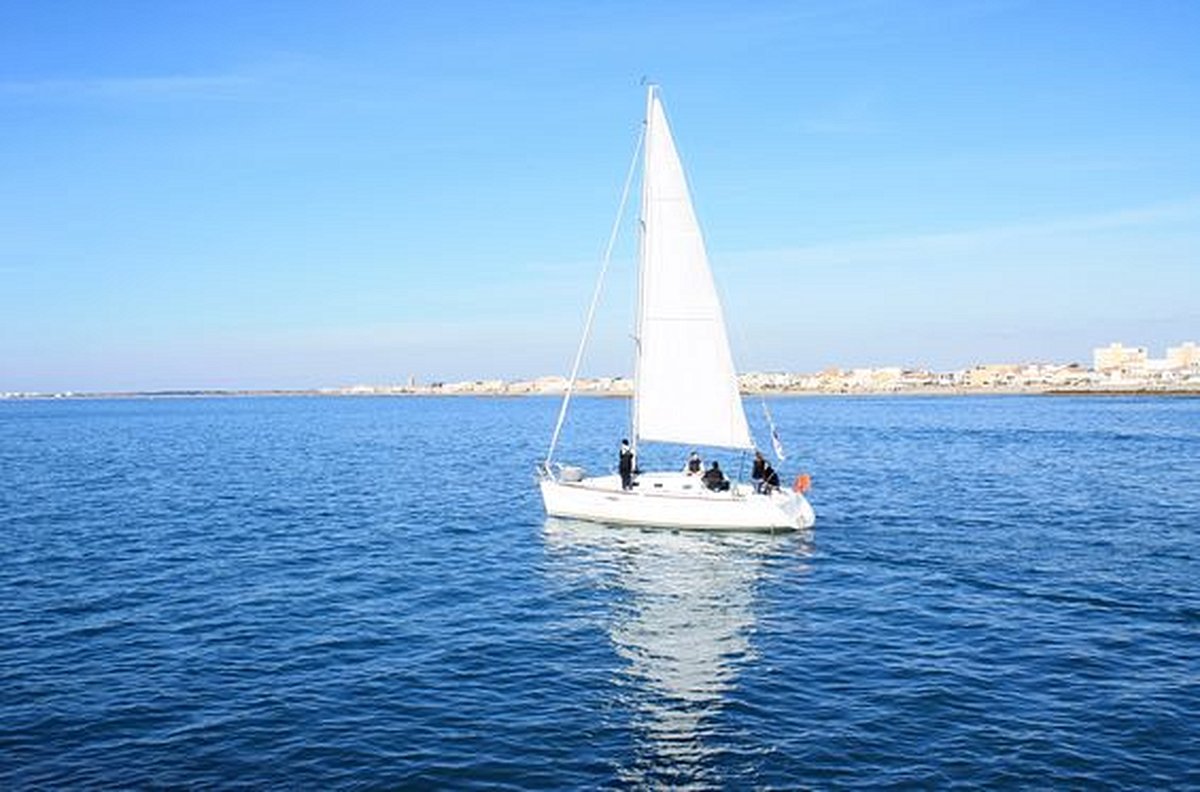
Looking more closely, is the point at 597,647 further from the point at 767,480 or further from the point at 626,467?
the point at 767,480

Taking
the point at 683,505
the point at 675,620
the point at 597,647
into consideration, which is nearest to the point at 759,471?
the point at 683,505

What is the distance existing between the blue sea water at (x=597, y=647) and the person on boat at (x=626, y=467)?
238 centimetres

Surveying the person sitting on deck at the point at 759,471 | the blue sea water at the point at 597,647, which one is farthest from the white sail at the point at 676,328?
the blue sea water at the point at 597,647

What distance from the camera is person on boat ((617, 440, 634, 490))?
33875 mm

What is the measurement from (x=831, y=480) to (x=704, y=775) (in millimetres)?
40461

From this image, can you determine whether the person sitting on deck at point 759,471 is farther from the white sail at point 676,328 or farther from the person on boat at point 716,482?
the white sail at point 676,328

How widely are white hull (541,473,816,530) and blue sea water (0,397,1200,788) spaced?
30.9 inches

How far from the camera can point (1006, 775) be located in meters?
13.2

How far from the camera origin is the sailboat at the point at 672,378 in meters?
33.4

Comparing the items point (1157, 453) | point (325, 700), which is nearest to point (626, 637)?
point (325, 700)

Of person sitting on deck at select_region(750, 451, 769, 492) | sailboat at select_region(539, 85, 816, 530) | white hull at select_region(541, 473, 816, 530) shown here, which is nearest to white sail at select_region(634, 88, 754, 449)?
sailboat at select_region(539, 85, 816, 530)

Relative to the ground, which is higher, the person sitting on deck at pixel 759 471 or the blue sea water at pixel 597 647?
the person sitting on deck at pixel 759 471

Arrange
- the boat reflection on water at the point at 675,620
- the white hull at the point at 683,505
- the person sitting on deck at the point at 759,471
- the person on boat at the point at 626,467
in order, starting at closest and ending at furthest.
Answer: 1. the boat reflection on water at the point at 675,620
2. the white hull at the point at 683,505
3. the person sitting on deck at the point at 759,471
4. the person on boat at the point at 626,467

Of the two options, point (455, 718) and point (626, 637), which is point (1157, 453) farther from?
point (455, 718)
